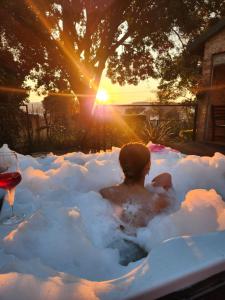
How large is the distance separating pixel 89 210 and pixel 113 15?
11.6m

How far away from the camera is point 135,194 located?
2377 mm

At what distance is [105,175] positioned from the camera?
3.36m

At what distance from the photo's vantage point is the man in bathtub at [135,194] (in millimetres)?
2297

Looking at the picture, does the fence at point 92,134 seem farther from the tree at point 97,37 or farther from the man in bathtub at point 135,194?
the man in bathtub at point 135,194

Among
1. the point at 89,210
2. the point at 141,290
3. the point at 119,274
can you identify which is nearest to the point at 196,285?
the point at 141,290

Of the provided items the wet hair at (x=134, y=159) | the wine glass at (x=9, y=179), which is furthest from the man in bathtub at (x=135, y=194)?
the wine glass at (x=9, y=179)

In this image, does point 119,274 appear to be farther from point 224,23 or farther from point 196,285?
point 224,23

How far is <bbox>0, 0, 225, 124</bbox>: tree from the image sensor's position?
11.1 meters

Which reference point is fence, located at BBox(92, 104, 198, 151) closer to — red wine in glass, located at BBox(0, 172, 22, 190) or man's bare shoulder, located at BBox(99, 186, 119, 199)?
man's bare shoulder, located at BBox(99, 186, 119, 199)

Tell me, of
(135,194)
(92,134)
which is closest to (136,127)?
(92,134)

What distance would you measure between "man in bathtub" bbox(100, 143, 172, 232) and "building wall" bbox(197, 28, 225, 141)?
5.48 metres

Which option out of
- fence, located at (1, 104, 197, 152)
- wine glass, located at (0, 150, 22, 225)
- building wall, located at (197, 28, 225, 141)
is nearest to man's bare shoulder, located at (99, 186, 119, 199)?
wine glass, located at (0, 150, 22, 225)

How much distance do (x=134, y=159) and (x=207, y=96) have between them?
231 inches

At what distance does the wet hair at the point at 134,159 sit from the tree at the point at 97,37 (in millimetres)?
9459
